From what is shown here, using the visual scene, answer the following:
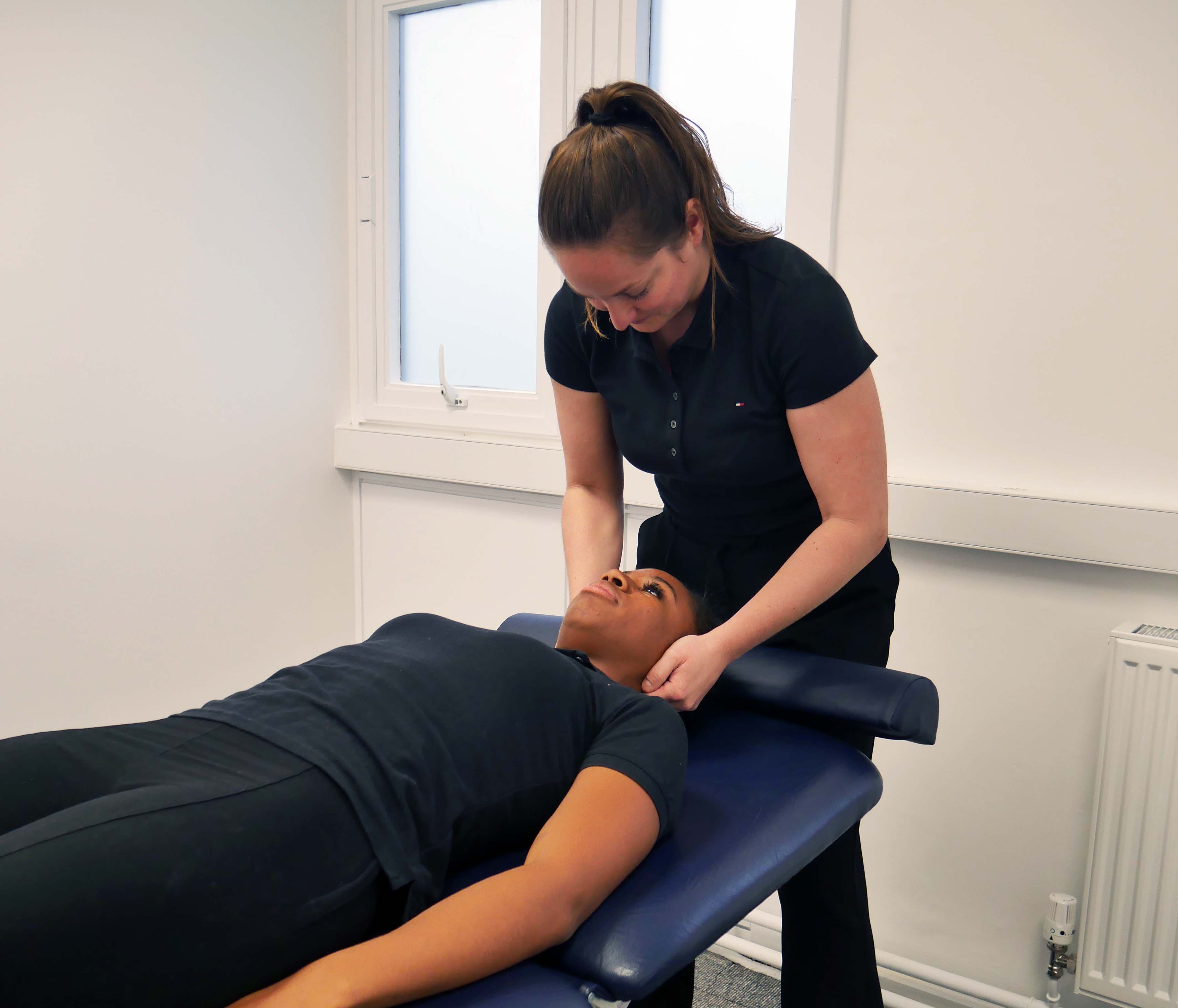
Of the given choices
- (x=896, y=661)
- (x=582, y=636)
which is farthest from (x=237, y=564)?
(x=896, y=661)

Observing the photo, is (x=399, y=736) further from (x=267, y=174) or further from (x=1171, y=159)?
(x=267, y=174)

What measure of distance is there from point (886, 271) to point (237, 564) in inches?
65.8

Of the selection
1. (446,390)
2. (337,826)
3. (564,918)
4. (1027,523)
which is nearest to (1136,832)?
(1027,523)

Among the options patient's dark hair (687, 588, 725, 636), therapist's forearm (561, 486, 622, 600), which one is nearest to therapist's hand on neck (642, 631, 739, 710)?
patient's dark hair (687, 588, 725, 636)

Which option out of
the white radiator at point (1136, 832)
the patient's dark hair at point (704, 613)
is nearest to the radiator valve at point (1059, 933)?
the white radiator at point (1136, 832)

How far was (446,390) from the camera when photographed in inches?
98.1

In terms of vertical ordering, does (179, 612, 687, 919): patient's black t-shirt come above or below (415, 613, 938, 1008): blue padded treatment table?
above

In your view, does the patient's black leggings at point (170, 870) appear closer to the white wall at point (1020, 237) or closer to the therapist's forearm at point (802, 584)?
the therapist's forearm at point (802, 584)

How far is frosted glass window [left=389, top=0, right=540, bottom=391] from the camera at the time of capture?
2.40 m

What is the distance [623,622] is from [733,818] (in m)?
0.31

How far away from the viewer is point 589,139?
1.11 metres

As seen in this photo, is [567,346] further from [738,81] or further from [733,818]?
[738,81]

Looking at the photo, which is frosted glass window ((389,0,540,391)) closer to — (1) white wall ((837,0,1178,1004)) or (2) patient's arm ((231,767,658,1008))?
(1) white wall ((837,0,1178,1004))

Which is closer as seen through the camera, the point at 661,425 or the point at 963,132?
the point at 661,425
